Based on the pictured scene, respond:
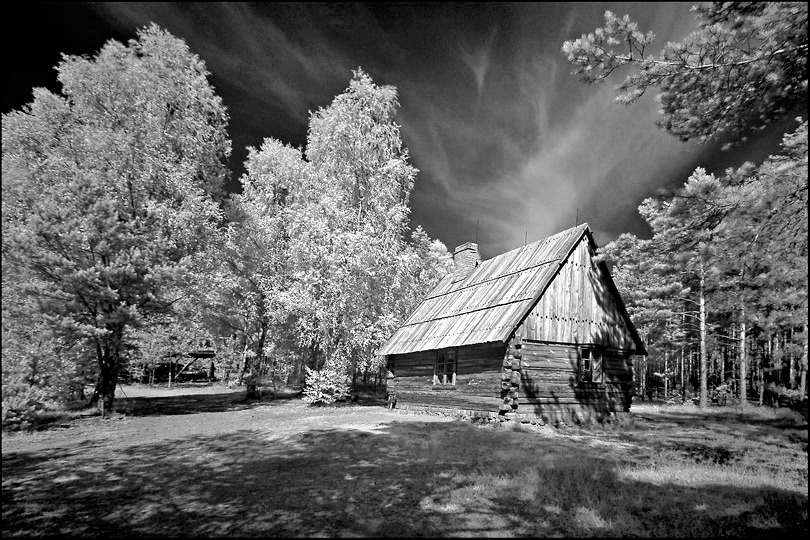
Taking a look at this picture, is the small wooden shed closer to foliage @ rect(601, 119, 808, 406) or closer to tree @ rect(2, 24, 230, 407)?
foliage @ rect(601, 119, 808, 406)

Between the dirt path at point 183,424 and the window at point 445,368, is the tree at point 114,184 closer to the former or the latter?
the dirt path at point 183,424

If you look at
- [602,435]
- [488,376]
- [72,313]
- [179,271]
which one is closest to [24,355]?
[72,313]

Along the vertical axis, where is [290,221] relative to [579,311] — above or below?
above

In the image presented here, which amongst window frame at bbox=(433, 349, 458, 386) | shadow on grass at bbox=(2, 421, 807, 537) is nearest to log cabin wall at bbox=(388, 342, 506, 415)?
window frame at bbox=(433, 349, 458, 386)

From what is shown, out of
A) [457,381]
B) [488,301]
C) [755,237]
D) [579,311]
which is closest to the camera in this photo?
[755,237]

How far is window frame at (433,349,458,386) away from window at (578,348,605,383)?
546 centimetres

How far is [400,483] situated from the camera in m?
7.40

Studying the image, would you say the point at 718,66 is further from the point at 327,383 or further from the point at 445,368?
the point at 327,383

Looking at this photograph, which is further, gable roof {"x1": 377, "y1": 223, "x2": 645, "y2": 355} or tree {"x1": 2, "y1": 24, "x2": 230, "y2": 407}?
gable roof {"x1": 377, "y1": 223, "x2": 645, "y2": 355}

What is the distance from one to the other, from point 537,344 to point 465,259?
33.5 ft

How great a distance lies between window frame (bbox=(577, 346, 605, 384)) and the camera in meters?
17.0

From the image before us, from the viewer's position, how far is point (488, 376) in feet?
53.3

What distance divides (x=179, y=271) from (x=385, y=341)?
1243cm

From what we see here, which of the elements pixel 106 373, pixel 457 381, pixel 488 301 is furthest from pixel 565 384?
pixel 106 373
